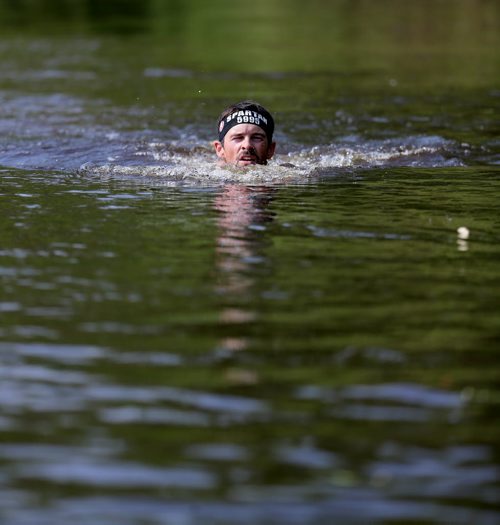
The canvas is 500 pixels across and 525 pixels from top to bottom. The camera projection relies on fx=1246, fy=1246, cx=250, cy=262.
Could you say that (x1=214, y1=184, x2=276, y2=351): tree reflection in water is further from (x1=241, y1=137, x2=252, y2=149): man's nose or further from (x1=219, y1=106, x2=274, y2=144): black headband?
(x1=219, y1=106, x2=274, y2=144): black headband

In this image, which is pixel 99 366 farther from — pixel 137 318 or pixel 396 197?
pixel 396 197

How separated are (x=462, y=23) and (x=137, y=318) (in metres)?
29.2

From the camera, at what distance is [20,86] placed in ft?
68.4

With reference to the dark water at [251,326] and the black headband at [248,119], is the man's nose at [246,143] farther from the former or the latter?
the dark water at [251,326]

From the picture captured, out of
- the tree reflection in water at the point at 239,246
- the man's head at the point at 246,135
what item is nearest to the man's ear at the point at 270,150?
the man's head at the point at 246,135

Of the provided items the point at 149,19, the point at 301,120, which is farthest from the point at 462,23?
the point at 301,120

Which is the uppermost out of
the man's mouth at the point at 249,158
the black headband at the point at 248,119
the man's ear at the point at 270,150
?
the black headband at the point at 248,119

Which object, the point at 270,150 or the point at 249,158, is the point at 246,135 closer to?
the point at 249,158

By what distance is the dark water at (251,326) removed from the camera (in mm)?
4402

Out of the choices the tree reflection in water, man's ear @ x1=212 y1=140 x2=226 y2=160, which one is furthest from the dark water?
man's ear @ x1=212 y1=140 x2=226 y2=160

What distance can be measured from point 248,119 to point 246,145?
39 cm

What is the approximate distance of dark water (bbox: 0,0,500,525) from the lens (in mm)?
4402

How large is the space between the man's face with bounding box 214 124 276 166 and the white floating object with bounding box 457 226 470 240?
12.7 ft

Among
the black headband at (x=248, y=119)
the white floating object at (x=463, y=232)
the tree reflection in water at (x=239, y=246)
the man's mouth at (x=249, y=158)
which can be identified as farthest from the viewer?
the black headband at (x=248, y=119)
